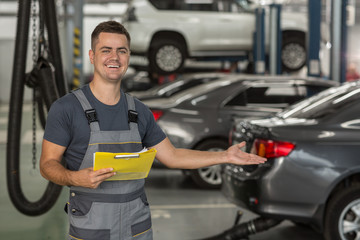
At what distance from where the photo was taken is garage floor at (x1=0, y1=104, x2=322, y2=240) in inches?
243

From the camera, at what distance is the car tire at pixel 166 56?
14203 millimetres

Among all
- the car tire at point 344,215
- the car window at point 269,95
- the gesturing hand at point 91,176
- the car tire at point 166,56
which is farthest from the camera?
the car tire at point 166,56

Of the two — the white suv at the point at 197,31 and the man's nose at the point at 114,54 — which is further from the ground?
the white suv at the point at 197,31

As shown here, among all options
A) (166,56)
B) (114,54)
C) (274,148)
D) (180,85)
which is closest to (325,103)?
(274,148)

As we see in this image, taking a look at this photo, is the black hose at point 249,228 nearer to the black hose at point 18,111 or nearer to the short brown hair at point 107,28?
the black hose at point 18,111

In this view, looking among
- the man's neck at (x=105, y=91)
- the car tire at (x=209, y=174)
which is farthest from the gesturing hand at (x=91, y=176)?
the car tire at (x=209, y=174)

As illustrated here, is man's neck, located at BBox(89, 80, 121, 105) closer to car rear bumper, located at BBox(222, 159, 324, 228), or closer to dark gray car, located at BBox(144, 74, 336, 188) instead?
car rear bumper, located at BBox(222, 159, 324, 228)

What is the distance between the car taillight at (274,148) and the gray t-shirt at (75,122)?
2.48 metres

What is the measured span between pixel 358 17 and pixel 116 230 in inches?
1544

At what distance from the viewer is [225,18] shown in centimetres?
1471

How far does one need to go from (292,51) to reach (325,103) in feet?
31.5

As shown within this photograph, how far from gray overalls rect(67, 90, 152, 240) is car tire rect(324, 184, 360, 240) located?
103 inches

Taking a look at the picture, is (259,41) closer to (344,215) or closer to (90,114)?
(344,215)

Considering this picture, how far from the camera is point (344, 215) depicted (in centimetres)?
Answer: 516
